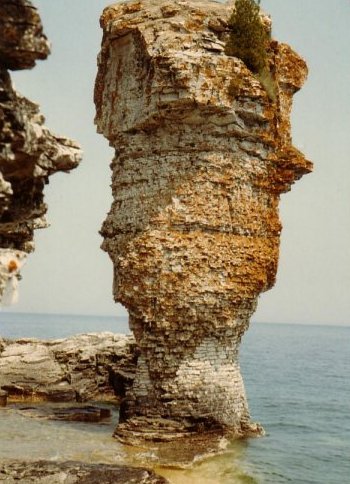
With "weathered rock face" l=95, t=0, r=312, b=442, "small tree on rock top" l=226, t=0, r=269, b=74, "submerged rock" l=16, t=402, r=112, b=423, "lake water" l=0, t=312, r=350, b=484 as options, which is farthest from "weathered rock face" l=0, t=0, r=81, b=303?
"submerged rock" l=16, t=402, r=112, b=423

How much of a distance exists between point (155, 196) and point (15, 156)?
10.1m

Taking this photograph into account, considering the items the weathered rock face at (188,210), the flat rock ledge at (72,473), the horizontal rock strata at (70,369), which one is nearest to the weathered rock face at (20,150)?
the flat rock ledge at (72,473)

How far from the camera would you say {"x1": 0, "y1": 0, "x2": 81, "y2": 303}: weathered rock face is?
7.88 meters

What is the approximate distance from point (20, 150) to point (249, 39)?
1174cm

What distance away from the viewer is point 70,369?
2595cm

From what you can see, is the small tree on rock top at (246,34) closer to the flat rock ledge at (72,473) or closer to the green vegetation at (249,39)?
the green vegetation at (249,39)

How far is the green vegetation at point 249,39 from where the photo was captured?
18.7m

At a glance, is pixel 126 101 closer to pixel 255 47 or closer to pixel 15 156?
pixel 255 47

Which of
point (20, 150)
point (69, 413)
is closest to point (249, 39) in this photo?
point (20, 150)

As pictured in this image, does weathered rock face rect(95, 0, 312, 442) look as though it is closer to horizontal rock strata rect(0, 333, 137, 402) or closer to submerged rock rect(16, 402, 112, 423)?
submerged rock rect(16, 402, 112, 423)

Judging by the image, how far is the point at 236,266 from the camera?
61.3 feet

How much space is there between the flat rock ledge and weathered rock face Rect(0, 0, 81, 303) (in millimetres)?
5191

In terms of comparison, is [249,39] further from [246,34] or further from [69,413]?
[69,413]

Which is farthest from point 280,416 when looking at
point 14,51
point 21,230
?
point 14,51
